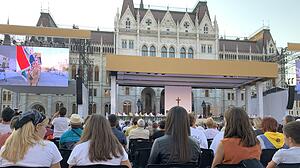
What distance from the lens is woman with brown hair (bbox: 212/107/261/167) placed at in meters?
3.30

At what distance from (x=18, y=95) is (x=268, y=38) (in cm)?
4186

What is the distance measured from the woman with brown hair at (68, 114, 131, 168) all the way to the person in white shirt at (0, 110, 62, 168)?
0.25 m

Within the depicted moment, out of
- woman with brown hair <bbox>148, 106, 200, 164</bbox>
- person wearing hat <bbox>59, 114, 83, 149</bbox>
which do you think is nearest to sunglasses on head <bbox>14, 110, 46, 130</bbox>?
woman with brown hair <bbox>148, 106, 200, 164</bbox>

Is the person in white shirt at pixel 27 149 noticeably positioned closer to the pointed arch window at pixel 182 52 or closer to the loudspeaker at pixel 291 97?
the loudspeaker at pixel 291 97

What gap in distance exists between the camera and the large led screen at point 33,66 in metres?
20.4

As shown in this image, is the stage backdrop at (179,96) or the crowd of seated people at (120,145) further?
the stage backdrop at (179,96)

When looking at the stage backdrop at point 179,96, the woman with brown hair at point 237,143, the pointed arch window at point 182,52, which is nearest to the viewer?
the woman with brown hair at point 237,143

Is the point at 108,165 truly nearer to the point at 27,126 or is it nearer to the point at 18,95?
the point at 27,126

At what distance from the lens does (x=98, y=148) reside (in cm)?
300

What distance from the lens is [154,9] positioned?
5250cm

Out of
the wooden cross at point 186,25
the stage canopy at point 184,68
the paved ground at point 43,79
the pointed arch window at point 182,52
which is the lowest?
the paved ground at point 43,79

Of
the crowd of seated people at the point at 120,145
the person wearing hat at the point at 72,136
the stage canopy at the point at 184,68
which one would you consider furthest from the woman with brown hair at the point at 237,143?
the stage canopy at the point at 184,68

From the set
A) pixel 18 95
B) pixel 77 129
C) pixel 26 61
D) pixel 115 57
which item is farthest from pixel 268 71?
pixel 18 95

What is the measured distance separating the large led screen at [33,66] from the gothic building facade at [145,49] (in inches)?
901
